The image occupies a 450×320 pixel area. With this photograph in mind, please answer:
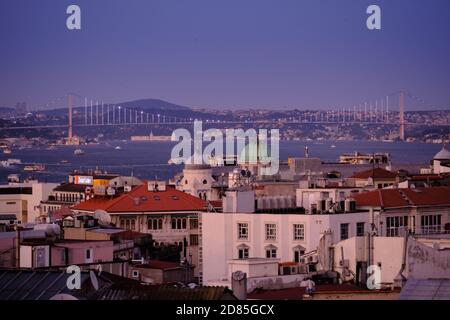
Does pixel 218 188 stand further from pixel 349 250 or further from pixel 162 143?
pixel 162 143

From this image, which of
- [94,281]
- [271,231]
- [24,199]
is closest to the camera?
[94,281]

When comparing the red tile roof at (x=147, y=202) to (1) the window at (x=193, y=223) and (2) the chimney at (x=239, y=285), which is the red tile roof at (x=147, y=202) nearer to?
(1) the window at (x=193, y=223)

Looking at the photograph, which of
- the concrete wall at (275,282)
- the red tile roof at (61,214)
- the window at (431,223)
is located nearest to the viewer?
the concrete wall at (275,282)

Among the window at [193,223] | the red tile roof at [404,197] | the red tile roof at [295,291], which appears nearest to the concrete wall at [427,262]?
the red tile roof at [295,291]

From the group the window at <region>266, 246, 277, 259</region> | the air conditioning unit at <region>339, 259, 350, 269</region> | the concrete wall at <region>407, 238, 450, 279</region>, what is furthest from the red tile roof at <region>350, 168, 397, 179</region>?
the concrete wall at <region>407, 238, 450, 279</region>

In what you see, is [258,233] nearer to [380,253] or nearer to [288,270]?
[288,270]

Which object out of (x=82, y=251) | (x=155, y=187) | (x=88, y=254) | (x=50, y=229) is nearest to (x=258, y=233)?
(x=50, y=229)

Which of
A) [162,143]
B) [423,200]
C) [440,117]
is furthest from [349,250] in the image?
[162,143]
